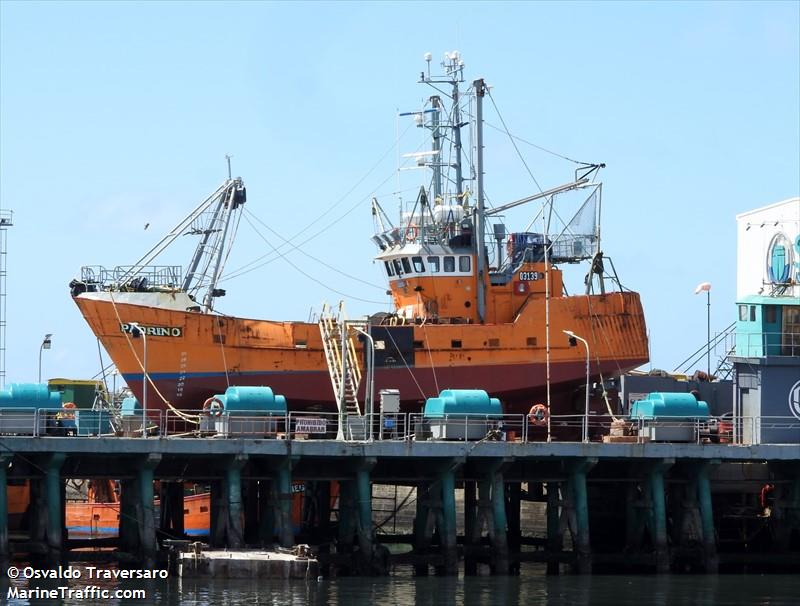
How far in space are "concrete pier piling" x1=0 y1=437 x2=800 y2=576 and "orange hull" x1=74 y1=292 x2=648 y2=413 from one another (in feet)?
19.6

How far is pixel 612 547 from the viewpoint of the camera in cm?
5734

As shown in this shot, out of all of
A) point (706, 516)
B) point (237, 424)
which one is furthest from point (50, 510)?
point (706, 516)

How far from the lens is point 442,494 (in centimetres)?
5084

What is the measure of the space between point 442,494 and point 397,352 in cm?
1323

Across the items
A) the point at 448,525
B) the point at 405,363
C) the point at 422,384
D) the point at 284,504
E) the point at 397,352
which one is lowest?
the point at 448,525

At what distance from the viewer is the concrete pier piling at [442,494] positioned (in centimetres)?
4772

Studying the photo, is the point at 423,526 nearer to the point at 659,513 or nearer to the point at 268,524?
the point at 268,524

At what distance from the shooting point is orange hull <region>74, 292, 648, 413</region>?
61.5m

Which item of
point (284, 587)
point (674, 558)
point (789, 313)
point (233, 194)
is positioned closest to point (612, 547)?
point (674, 558)

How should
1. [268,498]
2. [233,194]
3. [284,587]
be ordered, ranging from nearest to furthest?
[284,587], [268,498], [233,194]

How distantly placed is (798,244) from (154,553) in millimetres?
23739

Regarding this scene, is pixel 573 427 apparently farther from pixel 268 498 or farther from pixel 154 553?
pixel 154 553

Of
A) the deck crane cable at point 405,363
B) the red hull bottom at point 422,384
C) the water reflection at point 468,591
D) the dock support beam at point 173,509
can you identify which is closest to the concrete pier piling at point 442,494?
the dock support beam at point 173,509

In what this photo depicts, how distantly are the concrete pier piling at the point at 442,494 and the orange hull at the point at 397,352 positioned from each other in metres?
5.97
